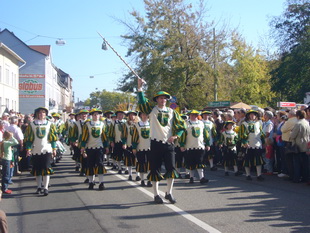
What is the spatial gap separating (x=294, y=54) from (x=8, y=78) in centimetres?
2722

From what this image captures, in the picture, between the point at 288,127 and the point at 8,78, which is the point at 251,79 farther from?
the point at 288,127

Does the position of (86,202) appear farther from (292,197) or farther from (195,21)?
(195,21)

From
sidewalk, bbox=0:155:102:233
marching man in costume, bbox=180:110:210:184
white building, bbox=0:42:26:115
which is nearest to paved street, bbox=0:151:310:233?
sidewalk, bbox=0:155:102:233

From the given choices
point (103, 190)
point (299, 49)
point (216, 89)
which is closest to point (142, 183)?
point (103, 190)

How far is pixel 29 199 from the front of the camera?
895cm

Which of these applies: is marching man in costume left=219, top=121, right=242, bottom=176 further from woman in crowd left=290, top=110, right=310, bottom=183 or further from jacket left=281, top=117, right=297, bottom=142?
woman in crowd left=290, top=110, right=310, bottom=183

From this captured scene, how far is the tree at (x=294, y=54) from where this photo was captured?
32531 mm

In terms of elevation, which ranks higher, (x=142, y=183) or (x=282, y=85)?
(x=282, y=85)

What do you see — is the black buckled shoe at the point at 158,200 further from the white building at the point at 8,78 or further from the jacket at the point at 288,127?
the white building at the point at 8,78

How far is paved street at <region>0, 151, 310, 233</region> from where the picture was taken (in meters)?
6.44

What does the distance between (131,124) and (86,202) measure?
4064 mm

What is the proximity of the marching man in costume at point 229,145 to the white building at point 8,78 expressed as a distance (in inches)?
1068

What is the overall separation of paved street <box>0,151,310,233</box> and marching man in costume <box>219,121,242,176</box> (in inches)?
51.2

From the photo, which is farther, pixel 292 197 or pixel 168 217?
pixel 292 197
